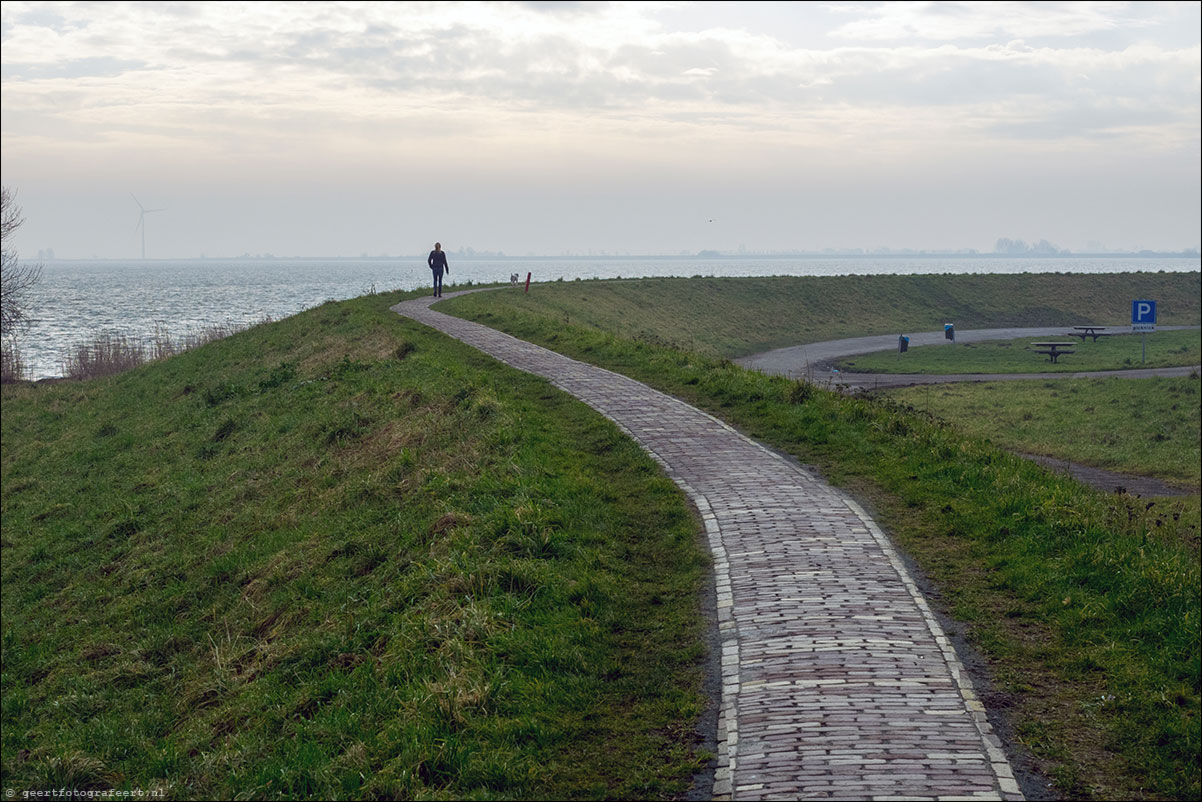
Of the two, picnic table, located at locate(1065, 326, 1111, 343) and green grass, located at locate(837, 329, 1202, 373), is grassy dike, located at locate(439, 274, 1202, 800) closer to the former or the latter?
green grass, located at locate(837, 329, 1202, 373)

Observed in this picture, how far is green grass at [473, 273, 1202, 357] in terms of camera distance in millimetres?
59531

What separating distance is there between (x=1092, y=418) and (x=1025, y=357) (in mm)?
21809

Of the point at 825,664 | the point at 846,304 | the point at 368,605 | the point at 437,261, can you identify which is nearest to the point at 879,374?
the point at 437,261

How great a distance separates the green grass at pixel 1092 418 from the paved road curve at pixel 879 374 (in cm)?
300

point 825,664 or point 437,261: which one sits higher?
point 437,261

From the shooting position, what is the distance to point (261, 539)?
55.2ft

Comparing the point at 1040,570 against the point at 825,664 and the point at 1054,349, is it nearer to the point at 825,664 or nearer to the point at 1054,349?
the point at 825,664

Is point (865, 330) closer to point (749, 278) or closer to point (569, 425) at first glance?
point (749, 278)

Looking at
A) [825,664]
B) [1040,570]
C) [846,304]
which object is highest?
[846,304]

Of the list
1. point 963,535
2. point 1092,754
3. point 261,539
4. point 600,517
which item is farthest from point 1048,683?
point 261,539

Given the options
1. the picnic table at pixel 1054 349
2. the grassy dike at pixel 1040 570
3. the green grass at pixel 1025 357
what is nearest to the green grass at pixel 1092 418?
the grassy dike at pixel 1040 570

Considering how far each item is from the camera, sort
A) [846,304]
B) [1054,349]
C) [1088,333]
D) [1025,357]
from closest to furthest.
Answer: [1054,349], [1025,357], [1088,333], [846,304]

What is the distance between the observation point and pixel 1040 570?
10305mm

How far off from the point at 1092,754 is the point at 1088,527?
5023 millimetres
